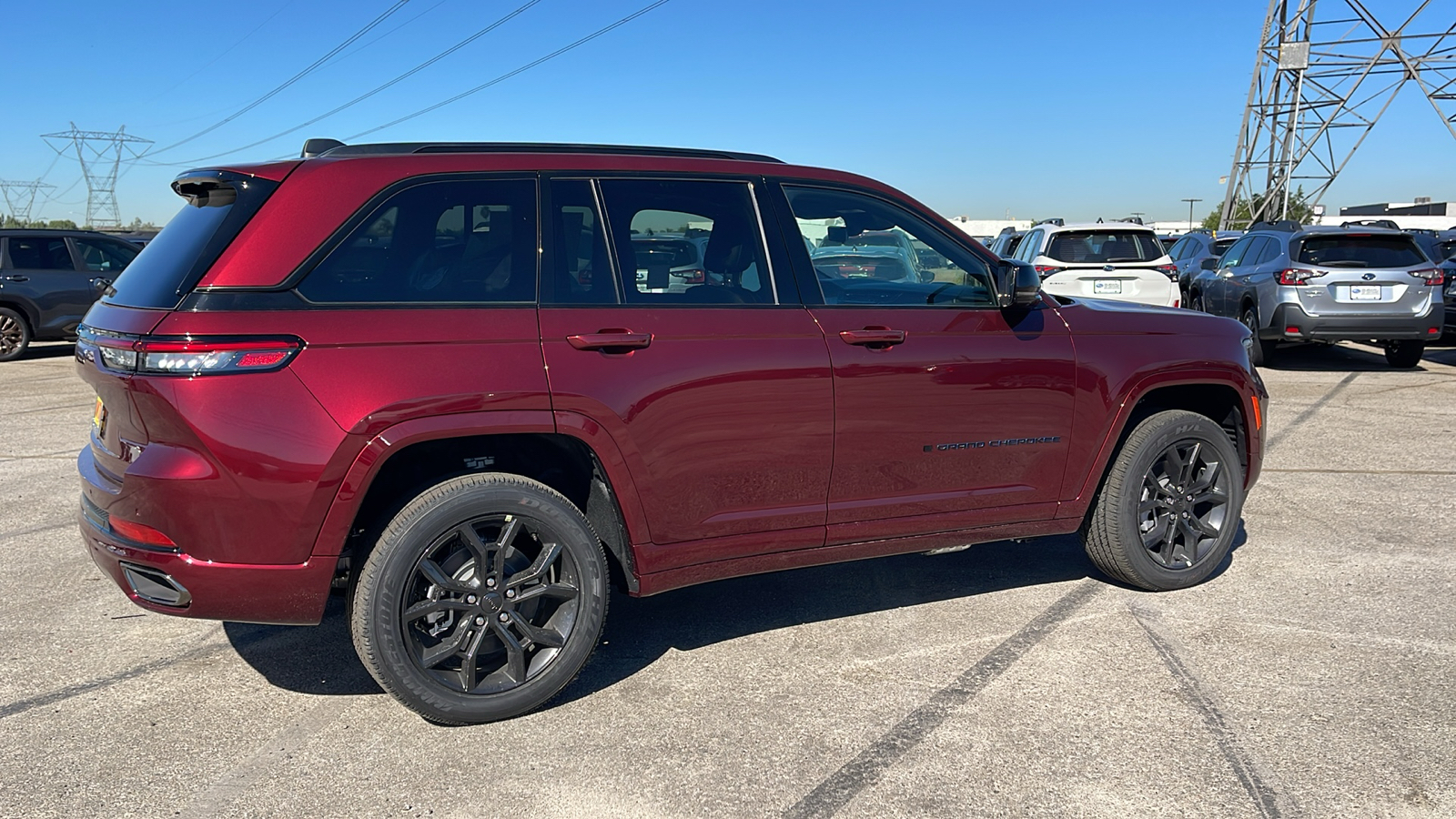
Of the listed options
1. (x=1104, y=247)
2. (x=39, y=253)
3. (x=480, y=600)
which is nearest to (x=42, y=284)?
(x=39, y=253)

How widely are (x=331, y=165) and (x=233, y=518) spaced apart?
1140mm

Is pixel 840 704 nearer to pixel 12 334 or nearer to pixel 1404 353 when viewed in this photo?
pixel 1404 353

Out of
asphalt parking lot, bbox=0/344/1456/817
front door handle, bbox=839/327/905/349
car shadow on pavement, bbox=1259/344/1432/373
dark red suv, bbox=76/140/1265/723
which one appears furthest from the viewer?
car shadow on pavement, bbox=1259/344/1432/373

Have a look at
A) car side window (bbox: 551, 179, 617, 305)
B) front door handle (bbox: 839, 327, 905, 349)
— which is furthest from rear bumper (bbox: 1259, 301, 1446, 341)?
car side window (bbox: 551, 179, 617, 305)

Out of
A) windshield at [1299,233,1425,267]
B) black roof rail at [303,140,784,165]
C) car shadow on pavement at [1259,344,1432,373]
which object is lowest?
car shadow on pavement at [1259,344,1432,373]

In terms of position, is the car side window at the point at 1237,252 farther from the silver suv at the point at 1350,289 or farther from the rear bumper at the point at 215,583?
the rear bumper at the point at 215,583

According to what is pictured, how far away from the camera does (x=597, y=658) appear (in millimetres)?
4121

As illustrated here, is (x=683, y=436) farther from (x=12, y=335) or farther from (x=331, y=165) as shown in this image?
(x=12, y=335)

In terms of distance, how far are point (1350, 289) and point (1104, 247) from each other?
2.73m

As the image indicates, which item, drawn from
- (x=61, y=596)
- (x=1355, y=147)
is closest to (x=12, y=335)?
(x=61, y=596)

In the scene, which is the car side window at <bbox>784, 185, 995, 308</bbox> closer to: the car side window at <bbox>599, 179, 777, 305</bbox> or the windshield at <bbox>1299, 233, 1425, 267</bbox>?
the car side window at <bbox>599, 179, 777, 305</bbox>

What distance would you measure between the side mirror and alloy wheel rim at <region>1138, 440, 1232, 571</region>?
1.03 metres

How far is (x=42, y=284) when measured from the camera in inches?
571

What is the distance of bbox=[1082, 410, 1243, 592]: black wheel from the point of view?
4.65m
